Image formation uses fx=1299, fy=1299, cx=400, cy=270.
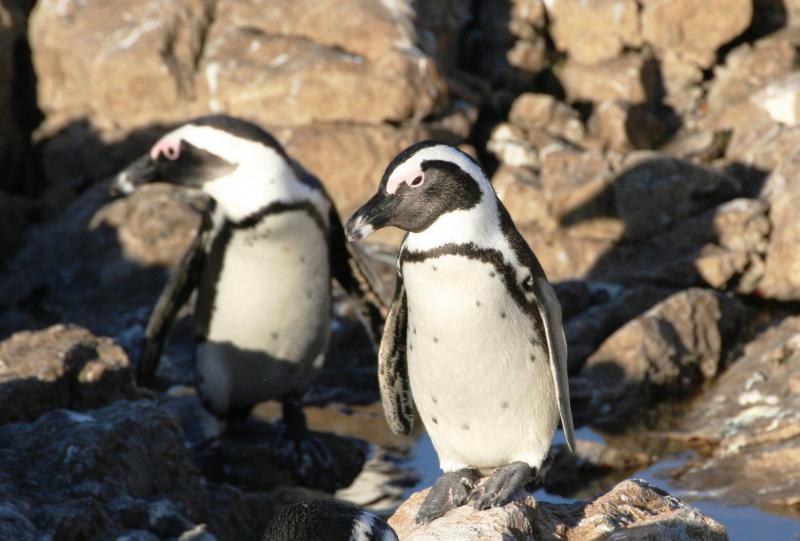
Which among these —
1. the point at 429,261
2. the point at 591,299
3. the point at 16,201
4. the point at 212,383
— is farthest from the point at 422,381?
the point at 16,201

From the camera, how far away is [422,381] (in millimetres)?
3936

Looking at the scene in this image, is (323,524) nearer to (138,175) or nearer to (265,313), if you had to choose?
(265,313)

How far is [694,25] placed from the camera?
29.4 ft

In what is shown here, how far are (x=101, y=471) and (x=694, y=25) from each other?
6.12 meters

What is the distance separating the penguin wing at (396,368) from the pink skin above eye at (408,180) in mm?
418

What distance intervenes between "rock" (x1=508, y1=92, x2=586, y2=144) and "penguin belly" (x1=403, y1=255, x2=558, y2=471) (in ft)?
15.4

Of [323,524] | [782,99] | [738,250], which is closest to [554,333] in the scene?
[323,524]

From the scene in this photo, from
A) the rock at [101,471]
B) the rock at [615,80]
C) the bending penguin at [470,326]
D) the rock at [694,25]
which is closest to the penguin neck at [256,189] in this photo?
the rock at [101,471]

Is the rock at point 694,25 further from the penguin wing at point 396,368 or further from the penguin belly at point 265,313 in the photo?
the penguin wing at point 396,368

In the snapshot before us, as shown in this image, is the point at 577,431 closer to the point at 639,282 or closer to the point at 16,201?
the point at 639,282

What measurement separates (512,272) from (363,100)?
439cm

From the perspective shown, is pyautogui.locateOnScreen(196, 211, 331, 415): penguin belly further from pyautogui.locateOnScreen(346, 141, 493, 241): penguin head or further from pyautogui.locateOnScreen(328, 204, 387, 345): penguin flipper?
pyautogui.locateOnScreen(346, 141, 493, 241): penguin head

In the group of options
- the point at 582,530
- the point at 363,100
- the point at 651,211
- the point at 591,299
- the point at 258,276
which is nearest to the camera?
the point at 582,530

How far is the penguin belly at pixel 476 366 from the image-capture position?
146 inches
